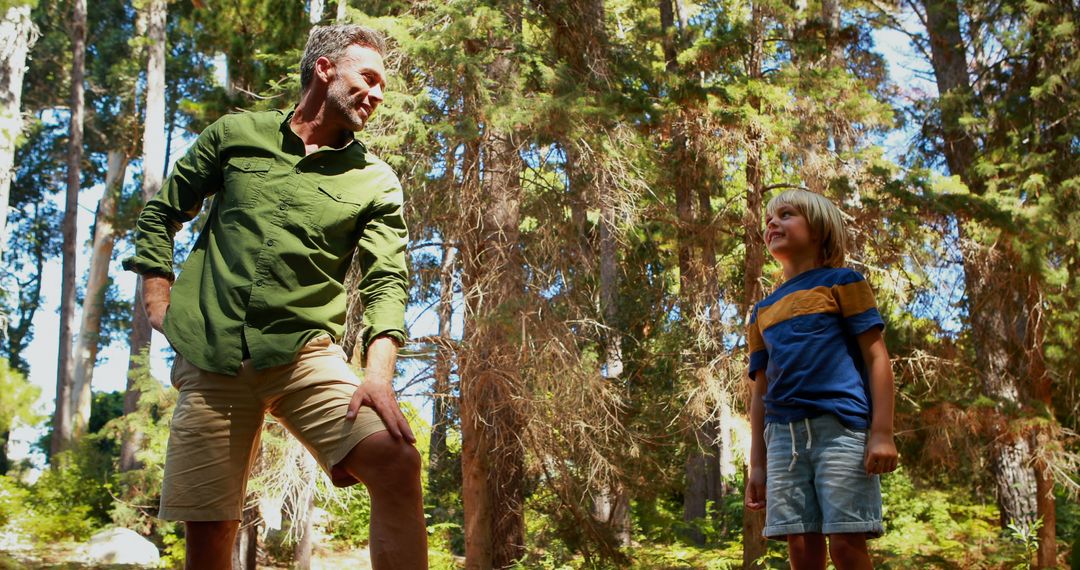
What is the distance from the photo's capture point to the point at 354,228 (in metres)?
2.18

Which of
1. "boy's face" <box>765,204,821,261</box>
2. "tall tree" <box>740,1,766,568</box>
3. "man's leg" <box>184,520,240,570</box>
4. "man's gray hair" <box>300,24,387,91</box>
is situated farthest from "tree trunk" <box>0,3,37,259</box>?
"boy's face" <box>765,204,821,261</box>

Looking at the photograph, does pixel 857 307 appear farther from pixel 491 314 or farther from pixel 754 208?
pixel 754 208

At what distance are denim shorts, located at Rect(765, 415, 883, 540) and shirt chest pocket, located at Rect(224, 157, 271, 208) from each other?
5.36ft

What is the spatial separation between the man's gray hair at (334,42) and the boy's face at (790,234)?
1.36 meters

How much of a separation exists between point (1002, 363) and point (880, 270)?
2.24m

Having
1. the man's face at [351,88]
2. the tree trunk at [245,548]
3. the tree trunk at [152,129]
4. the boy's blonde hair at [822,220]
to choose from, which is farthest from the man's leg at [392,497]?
the tree trunk at [152,129]

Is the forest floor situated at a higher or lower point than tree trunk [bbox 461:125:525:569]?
lower

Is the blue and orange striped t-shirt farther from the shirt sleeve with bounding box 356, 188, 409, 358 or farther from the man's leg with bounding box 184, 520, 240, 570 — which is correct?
the man's leg with bounding box 184, 520, 240, 570

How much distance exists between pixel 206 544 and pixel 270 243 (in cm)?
69

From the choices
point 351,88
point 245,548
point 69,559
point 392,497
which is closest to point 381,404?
point 392,497

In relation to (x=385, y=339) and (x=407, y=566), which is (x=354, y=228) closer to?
(x=385, y=339)

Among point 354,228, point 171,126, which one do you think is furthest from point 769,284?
point 171,126

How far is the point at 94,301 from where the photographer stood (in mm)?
20031

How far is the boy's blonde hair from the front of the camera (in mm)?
2875
